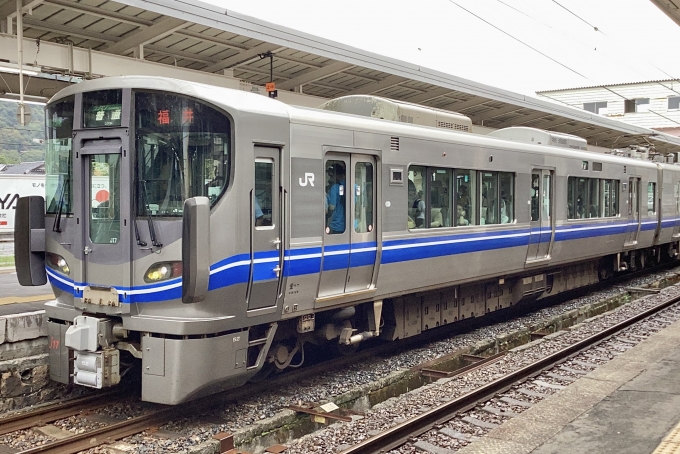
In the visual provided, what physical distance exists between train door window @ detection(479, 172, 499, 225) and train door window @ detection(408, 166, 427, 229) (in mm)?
1527

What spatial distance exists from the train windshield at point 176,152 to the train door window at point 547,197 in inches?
288

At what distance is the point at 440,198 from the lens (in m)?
9.29

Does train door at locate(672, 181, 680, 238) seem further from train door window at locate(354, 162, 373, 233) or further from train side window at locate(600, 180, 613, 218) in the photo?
train door window at locate(354, 162, 373, 233)

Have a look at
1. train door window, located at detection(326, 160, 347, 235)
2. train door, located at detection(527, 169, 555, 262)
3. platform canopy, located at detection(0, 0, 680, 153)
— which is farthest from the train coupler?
train door, located at detection(527, 169, 555, 262)

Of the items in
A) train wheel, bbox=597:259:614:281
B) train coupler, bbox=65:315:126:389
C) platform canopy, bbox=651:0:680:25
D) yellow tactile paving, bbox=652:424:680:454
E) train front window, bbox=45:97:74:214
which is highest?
platform canopy, bbox=651:0:680:25

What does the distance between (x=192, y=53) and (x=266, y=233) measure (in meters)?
5.06

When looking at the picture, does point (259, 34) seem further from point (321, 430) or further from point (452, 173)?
point (321, 430)

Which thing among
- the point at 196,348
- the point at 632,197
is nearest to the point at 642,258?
the point at 632,197

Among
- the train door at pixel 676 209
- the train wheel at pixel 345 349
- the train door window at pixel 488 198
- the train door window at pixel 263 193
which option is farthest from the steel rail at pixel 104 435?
the train door at pixel 676 209

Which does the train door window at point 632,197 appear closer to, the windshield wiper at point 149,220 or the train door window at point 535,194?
the train door window at point 535,194

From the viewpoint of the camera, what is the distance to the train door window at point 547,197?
39.5 feet

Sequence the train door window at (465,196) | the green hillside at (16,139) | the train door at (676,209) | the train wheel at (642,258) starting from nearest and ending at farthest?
the train door window at (465,196), the train wheel at (642,258), the train door at (676,209), the green hillside at (16,139)

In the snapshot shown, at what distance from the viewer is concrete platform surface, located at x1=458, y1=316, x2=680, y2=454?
553 centimetres

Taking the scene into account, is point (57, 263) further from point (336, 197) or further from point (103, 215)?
point (336, 197)
